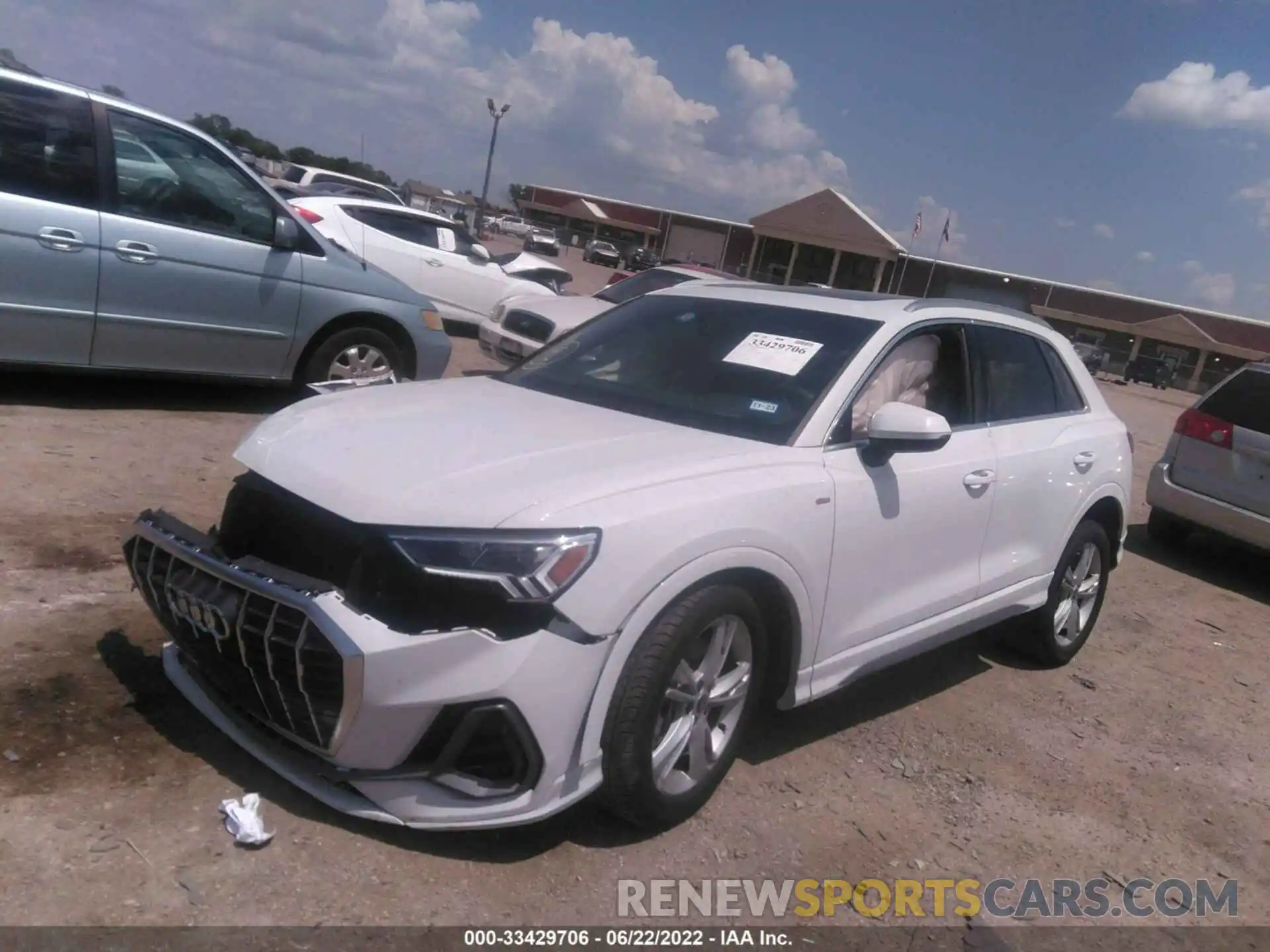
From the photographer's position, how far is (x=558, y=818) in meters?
3.04

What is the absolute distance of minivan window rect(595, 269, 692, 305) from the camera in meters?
9.97

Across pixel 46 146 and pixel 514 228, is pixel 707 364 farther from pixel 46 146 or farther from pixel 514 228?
pixel 514 228

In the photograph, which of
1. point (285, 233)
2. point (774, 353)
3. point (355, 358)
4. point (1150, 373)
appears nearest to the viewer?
point (774, 353)

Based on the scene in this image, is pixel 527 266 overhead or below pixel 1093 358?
below

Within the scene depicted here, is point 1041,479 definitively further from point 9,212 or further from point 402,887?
point 9,212

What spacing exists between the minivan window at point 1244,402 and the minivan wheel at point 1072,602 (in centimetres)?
322

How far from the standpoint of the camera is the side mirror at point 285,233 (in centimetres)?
652

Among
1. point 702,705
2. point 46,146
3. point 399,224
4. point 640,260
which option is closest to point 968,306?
point 702,705

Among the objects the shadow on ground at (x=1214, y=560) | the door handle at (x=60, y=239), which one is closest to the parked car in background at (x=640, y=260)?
the shadow on ground at (x=1214, y=560)

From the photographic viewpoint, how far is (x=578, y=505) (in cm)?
268

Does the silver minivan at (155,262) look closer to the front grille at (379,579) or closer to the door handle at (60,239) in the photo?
the door handle at (60,239)

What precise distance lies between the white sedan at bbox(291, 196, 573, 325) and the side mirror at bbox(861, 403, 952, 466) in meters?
8.03

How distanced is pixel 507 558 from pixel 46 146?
4.70 metres

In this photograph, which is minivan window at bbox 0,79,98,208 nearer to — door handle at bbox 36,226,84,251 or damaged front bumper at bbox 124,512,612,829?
door handle at bbox 36,226,84,251
